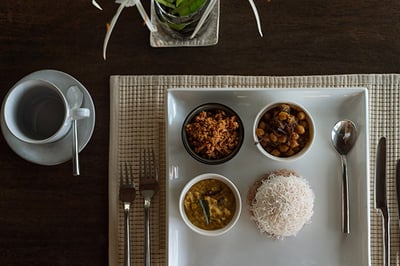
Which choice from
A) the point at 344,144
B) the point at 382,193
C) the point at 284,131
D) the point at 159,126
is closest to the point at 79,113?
the point at 159,126

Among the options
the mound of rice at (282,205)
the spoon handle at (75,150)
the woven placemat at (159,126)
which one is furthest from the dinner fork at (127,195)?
the mound of rice at (282,205)

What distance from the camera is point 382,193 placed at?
46.3 inches

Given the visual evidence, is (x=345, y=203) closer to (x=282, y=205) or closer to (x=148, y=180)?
(x=282, y=205)

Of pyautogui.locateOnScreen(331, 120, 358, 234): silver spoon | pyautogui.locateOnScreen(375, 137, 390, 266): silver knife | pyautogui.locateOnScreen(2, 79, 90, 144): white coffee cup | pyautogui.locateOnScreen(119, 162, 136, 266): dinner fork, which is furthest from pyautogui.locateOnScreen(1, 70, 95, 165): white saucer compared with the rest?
pyautogui.locateOnScreen(375, 137, 390, 266): silver knife

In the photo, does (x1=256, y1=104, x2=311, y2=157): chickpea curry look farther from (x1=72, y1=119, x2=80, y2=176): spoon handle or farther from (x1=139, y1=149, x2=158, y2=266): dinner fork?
(x1=72, y1=119, x2=80, y2=176): spoon handle

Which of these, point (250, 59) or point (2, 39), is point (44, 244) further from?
point (250, 59)

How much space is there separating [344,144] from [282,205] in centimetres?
23

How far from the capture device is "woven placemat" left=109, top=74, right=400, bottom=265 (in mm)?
1196

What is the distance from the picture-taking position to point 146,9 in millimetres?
1225

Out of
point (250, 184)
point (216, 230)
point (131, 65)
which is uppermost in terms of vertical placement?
point (131, 65)

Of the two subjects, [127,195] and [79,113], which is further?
[127,195]

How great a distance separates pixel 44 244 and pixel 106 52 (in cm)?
53

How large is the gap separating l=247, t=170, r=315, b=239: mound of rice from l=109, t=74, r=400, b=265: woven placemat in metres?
0.20

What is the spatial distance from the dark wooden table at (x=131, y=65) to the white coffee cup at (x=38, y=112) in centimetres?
10
